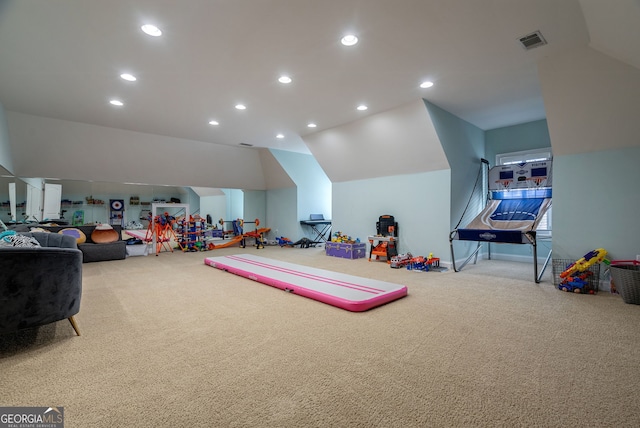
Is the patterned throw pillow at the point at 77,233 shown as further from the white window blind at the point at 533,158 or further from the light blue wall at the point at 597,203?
the white window blind at the point at 533,158

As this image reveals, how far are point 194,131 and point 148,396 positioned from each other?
20.7 ft

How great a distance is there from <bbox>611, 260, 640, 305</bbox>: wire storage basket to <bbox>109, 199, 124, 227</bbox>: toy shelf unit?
10.7m

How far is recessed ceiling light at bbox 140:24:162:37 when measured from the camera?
9.65ft

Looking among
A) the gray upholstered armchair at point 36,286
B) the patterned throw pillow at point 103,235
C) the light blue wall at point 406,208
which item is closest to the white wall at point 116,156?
the patterned throw pillow at point 103,235

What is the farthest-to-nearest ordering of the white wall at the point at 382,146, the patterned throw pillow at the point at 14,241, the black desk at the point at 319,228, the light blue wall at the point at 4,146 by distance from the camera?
the black desk at the point at 319,228 < the white wall at the point at 382,146 < the light blue wall at the point at 4,146 < the patterned throw pillow at the point at 14,241

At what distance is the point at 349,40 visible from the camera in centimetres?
321

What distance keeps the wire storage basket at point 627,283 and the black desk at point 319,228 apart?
679 cm

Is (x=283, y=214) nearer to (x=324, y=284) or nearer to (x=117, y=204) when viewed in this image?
(x=117, y=204)

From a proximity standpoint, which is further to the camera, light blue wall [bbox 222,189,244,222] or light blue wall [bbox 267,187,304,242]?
light blue wall [bbox 222,189,244,222]

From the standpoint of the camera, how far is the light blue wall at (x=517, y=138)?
19.6 feet

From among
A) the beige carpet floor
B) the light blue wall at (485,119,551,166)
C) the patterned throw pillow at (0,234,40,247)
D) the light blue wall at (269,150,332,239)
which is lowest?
the beige carpet floor

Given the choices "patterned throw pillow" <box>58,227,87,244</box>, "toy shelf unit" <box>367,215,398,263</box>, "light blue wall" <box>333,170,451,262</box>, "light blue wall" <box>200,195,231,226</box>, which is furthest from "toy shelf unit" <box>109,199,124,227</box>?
"toy shelf unit" <box>367,215,398,263</box>

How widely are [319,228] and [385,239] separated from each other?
3.89 meters

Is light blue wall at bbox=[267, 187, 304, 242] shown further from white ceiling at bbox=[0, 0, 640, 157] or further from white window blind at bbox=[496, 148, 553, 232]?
white window blind at bbox=[496, 148, 553, 232]
